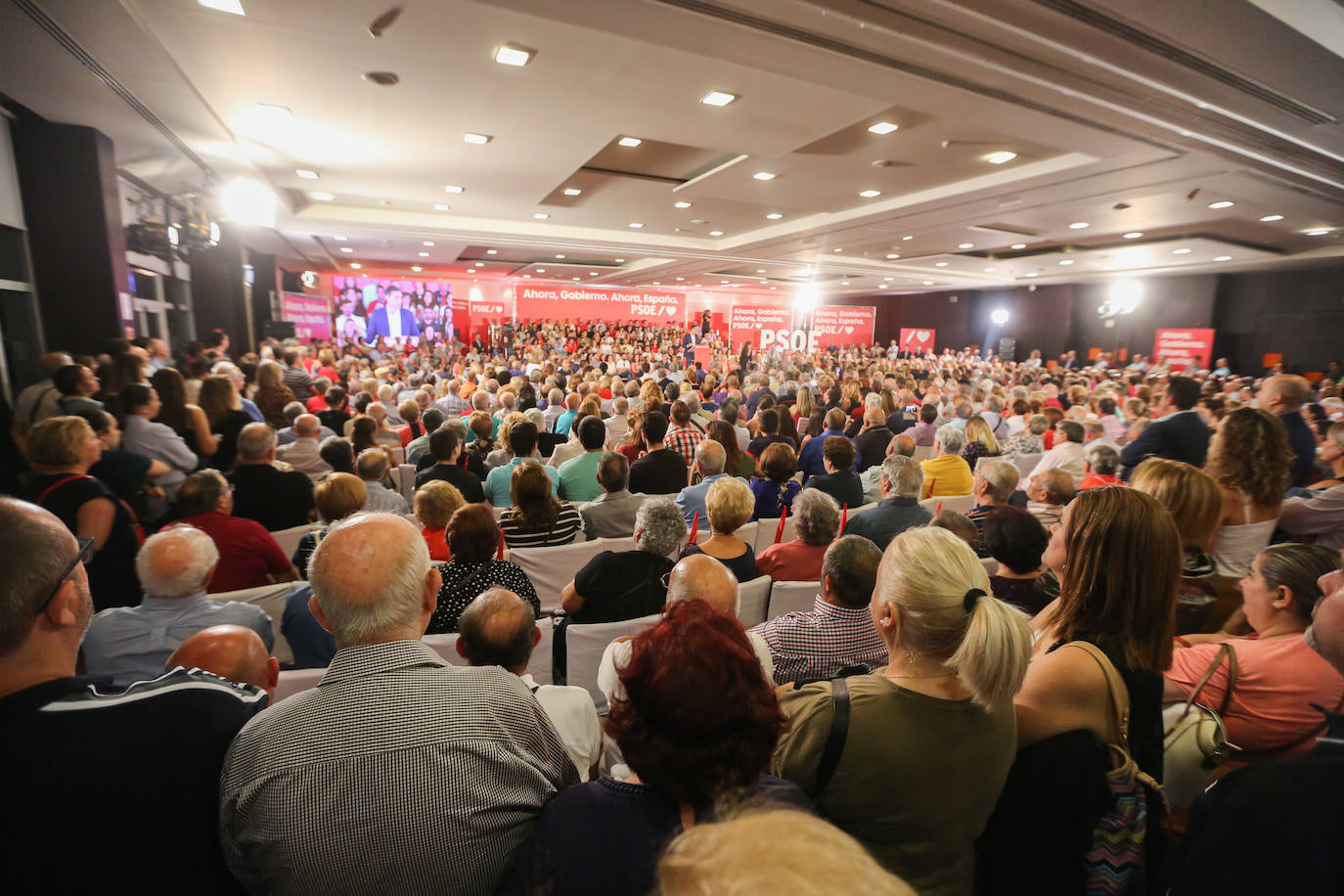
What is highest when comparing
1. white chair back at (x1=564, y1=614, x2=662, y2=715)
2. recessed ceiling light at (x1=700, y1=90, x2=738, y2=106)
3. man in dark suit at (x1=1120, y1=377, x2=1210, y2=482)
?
recessed ceiling light at (x1=700, y1=90, x2=738, y2=106)

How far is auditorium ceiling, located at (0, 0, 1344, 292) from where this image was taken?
3205 millimetres

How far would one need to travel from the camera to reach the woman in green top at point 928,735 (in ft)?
3.62

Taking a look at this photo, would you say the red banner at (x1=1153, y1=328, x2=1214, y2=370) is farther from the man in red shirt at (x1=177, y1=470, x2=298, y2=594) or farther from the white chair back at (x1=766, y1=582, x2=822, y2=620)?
the man in red shirt at (x1=177, y1=470, x2=298, y2=594)

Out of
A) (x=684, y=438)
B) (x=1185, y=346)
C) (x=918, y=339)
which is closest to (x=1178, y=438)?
(x=684, y=438)

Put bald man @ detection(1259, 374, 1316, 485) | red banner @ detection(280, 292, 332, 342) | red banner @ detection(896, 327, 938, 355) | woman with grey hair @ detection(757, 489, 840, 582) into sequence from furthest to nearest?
red banner @ detection(896, 327, 938, 355) < red banner @ detection(280, 292, 332, 342) < bald man @ detection(1259, 374, 1316, 485) < woman with grey hair @ detection(757, 489, 840, 582)

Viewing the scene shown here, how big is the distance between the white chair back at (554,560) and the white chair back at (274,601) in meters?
0.96

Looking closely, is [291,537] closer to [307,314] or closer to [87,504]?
[87,504]

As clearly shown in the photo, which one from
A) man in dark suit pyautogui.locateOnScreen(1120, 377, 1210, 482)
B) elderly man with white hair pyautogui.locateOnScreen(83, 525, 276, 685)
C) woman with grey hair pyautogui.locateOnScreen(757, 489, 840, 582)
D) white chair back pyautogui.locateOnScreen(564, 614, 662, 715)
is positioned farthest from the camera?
man in dark suit pyautogui.locateOnScreen(1120, 377, 1210, 482)

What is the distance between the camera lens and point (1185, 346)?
1492 cm

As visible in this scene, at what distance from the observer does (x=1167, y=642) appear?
4.47 feet

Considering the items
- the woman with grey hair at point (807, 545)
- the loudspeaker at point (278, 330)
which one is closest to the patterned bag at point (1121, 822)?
the woman with grey hair at point (807, 545)

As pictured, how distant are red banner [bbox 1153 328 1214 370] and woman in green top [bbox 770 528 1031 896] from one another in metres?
18.4

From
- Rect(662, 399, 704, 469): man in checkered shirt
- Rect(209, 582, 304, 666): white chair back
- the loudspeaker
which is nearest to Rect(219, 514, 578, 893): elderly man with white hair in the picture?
Rect(209, 582, 304, 666): white chair back

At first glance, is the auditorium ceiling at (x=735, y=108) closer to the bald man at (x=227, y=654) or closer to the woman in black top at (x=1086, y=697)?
the woman in black top at (x=1086, y=697)
